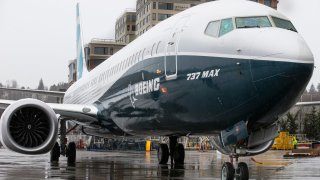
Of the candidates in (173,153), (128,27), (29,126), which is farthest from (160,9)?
(29,126)

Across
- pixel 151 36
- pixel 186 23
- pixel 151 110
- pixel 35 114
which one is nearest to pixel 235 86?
pixel 186 23

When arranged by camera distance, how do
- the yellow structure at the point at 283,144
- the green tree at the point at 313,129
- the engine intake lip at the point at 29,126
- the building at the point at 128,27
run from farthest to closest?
the building at the point at 128,27 → the green tree at the point at 313,129 → the yellow structure at the point at 283,144 → the engine intake lip at the point at 29,126

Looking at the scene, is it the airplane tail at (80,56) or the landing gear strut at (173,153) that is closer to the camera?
the landing gear strut at (173,153)

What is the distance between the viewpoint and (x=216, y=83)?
925cm

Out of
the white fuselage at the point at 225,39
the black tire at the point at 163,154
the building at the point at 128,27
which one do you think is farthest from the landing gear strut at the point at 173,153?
the building at the point at 128,27

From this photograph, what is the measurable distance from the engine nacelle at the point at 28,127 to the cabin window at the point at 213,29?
15.5 ft

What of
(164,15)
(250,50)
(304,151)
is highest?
(164,15)

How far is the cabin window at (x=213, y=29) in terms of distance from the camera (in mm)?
9757

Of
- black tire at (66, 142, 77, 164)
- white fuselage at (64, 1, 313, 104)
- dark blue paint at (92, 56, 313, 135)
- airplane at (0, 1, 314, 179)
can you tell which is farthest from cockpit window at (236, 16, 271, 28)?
black tire at (66, 142, 77, 164)

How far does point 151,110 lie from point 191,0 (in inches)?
3669

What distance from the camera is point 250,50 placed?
8.88 metres

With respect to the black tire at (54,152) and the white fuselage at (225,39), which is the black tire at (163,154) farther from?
the white fuselage at (225,39)

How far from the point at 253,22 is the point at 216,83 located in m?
1.30

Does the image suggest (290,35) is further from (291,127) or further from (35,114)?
(291,127)
